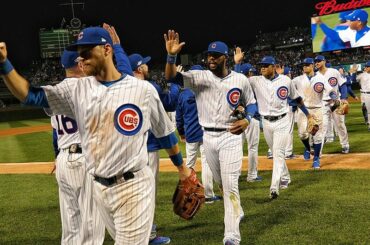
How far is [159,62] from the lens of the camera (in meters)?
69.3

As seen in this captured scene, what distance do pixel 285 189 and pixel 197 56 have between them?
63.1 m

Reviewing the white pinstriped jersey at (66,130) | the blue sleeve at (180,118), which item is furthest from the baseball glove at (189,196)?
the blue sleeve at (180,118)

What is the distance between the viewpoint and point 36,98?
9.27 ft

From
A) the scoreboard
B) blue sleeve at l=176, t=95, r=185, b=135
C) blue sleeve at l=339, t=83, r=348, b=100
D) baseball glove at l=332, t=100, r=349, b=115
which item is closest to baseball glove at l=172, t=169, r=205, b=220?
blue sleeve at l=176, t=95, r=185, b=135

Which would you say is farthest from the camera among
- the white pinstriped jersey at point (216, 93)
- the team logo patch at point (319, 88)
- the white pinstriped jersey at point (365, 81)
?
the white pinstriped jersey at point (365, 81)

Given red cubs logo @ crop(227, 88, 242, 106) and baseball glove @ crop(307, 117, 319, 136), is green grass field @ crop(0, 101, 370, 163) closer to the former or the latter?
baseball glove @ crop(307, 117, 319, 136)

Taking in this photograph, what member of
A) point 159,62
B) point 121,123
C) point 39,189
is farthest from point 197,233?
point 159,62

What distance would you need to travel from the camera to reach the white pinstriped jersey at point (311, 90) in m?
9.95

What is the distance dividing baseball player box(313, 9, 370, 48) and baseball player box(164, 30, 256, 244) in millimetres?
33184

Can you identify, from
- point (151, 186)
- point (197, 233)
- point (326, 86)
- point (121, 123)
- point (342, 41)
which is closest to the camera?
point (121, 123)

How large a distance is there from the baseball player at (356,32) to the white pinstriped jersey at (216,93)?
33.3m

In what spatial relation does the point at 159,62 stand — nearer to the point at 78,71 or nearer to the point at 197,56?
the point at 197,56

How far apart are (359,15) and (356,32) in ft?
4.34

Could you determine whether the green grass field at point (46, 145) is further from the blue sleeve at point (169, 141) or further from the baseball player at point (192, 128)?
the blue sleeve at point (169, 141)
